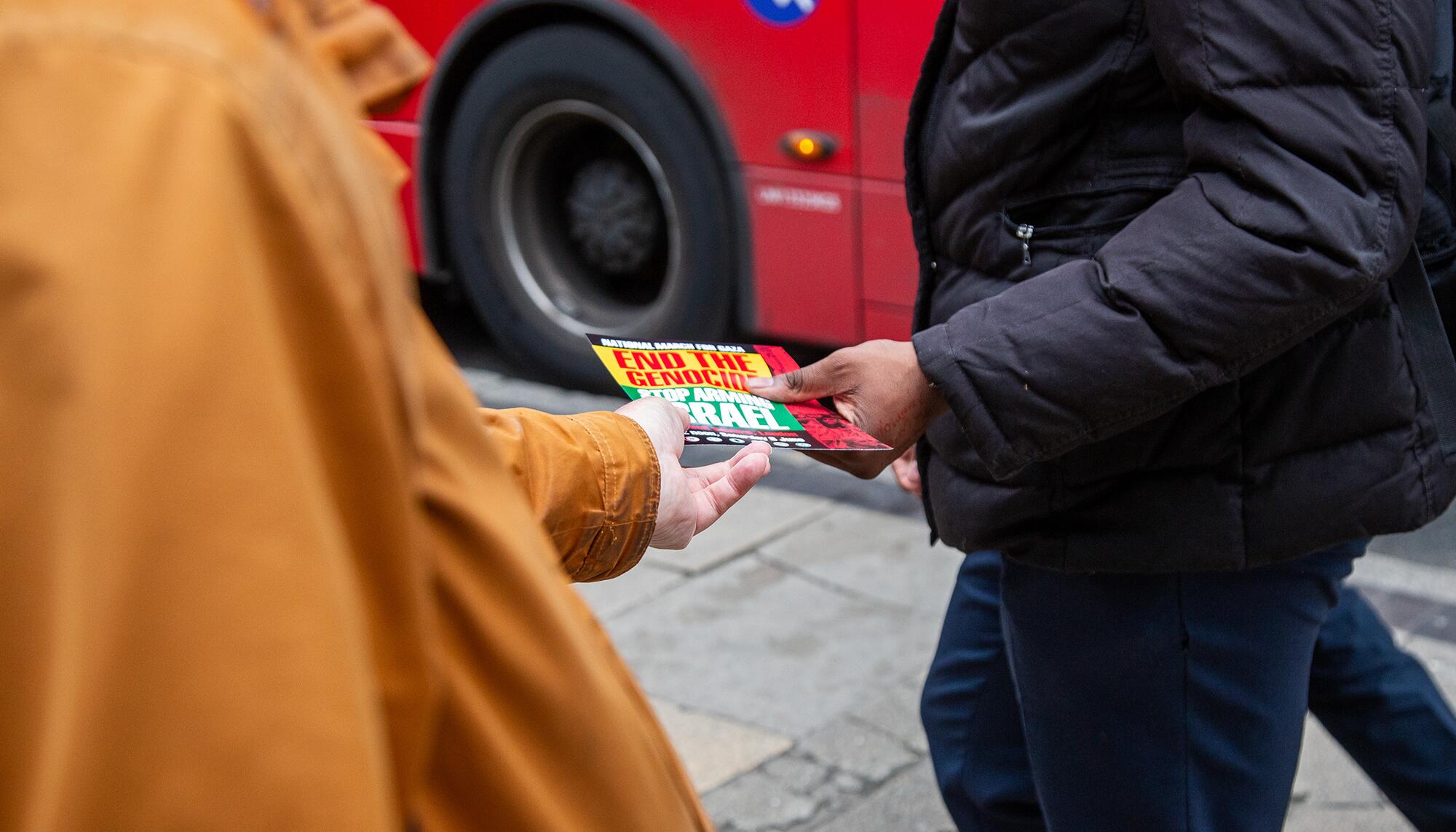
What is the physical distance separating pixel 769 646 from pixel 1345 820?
1311 millimetres

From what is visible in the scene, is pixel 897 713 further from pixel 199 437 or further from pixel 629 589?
pixel 199 437

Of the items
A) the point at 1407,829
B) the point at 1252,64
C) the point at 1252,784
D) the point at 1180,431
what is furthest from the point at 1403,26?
the point at 1407,829

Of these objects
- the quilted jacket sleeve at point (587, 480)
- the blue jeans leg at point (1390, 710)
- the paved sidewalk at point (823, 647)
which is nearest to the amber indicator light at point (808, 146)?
the paved sidewalk at point (823, 647)

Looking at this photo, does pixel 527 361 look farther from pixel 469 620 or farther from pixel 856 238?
pixel 469 620

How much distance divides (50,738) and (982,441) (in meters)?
1.13

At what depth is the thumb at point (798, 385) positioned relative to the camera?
67.3 inches

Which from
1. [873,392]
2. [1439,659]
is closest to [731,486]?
[873,392]

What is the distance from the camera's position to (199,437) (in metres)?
0.58

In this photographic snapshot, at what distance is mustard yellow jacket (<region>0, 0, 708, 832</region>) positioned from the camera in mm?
568

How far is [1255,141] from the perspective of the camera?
141 cm

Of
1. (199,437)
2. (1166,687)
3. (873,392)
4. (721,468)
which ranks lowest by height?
(1166,687)

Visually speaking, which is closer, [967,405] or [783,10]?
[967,405]

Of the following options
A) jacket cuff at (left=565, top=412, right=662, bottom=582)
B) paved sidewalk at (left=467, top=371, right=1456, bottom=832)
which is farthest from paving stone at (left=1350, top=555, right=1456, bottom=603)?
jacket cuff at (left=565, top=412, right=662, bottom=582)

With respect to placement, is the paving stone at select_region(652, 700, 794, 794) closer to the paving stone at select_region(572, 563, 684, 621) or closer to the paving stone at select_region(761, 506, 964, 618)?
the paving stone at select_region(572, 563, 684, 621)
